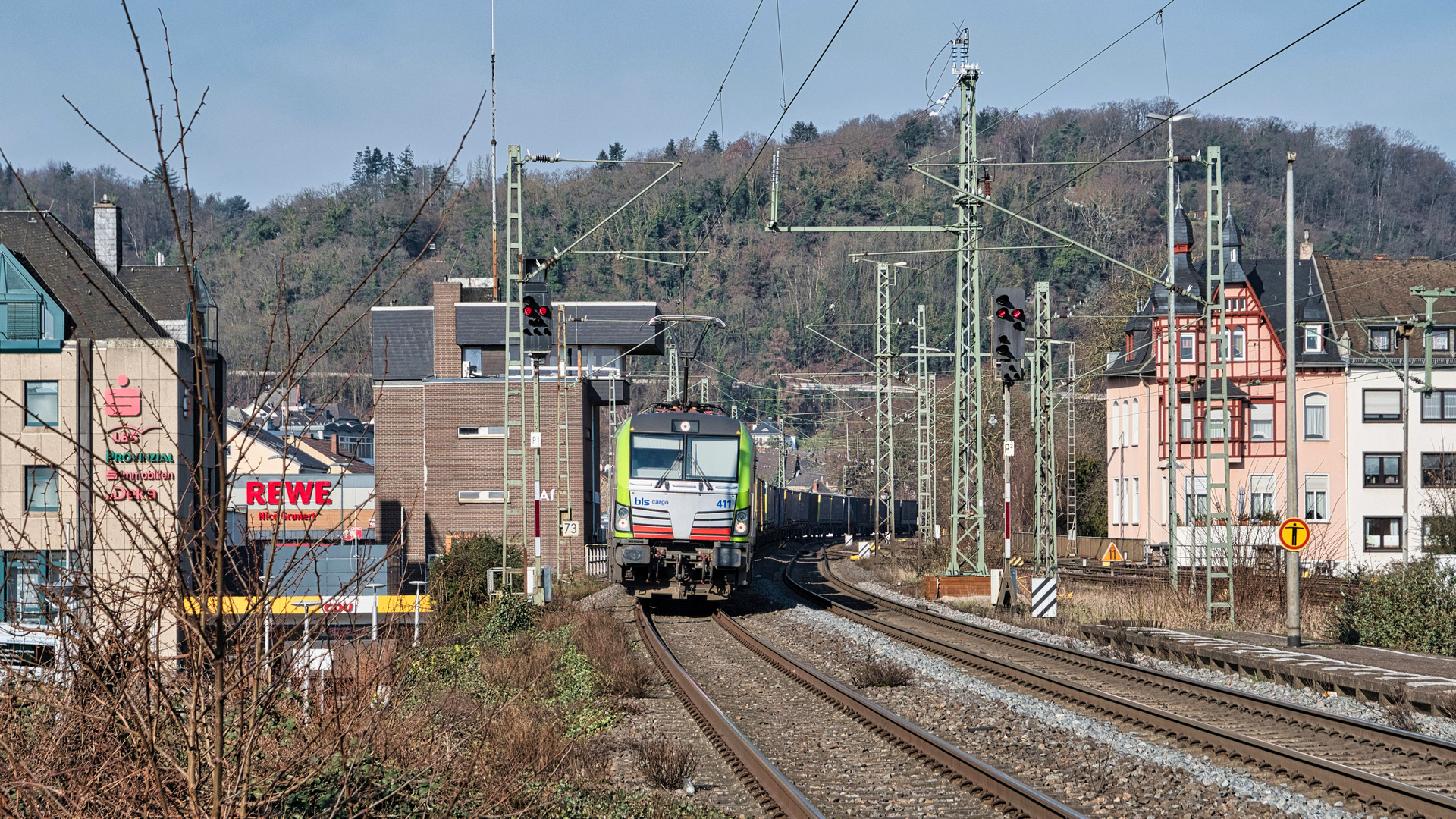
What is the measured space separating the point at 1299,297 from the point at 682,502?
37.9m

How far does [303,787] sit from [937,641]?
13788 millimetres

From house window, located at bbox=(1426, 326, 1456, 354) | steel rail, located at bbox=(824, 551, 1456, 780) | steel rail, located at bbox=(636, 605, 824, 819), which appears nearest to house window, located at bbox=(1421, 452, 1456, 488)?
house window, located at bbox=(1426, 326, 1456, 354)

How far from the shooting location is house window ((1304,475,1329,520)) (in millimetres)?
46281

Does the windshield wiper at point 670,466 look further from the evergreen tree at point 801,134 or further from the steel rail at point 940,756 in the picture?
the evergreen tree at point 801,134

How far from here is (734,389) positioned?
380 ft

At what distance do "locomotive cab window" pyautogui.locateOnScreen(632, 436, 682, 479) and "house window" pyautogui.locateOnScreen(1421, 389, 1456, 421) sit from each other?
34.7 meters

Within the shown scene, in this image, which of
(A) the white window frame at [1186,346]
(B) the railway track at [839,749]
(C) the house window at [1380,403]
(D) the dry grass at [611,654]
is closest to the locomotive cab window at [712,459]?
(D) the dry grass at [611,654]

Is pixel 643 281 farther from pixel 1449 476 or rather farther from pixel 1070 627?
pixel 1070 627

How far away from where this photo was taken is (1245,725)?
12078 mm

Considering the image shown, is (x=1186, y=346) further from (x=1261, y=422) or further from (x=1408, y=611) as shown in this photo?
(x=1408, y=611)

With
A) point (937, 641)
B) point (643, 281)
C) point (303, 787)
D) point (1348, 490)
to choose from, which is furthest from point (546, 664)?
point (643, 281)

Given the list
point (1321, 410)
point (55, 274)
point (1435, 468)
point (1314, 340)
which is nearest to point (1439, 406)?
point (1435, 468)

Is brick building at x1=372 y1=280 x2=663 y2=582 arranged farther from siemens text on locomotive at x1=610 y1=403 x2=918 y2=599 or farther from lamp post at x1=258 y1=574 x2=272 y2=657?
lamp post at x1=258 y1=574 x2=272 y2=657

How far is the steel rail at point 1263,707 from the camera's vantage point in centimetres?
1055
